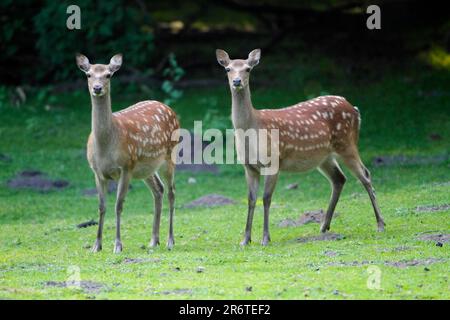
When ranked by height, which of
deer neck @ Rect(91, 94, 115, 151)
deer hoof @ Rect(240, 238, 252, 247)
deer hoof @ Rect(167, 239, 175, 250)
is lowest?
deer hoof @ Rect(167, 239, 175, 250)

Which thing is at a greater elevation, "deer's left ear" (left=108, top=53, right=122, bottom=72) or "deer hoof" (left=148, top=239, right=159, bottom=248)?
"deer's left ear" (left=108, top=53, right=122, bottom=72)

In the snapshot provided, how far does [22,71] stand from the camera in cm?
2245

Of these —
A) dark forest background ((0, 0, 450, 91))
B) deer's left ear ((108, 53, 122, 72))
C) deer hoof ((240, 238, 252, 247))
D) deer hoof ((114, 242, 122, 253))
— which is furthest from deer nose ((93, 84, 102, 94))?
dark forest background ((0, 0, 450, 91))

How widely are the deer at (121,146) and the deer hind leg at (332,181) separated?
179 centimetres

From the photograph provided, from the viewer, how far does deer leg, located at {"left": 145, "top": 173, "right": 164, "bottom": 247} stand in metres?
11.9

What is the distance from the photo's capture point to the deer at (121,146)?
444 inches

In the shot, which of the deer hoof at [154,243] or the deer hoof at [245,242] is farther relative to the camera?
the deer hoof at [154,243]

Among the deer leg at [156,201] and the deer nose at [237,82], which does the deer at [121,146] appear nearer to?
the deer leg at [156,201]

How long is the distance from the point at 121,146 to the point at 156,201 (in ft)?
3.41

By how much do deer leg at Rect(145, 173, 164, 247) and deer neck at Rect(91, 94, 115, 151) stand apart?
3.64 feet

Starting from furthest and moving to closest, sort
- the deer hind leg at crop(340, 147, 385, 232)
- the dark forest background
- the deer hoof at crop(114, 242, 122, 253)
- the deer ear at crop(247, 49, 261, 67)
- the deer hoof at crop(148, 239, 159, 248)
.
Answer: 1. the dark forest background
2. the deer hind leg at crop(340, 147, 385, 232)
3. the deer ear at crop(247, 49, 261, 67)
4. the deer hoof at crop(148, 239, 159, 248)
5. the deer hoof at crop(114, 242, 122, 253)

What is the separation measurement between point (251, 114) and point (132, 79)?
10.3m

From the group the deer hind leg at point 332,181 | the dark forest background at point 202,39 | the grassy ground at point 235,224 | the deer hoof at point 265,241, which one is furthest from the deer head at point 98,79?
the dark forest background at point 202,39

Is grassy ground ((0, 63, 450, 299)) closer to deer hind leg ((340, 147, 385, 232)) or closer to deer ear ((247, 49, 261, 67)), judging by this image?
deer hind leg ((340, 147, 385, 232))
